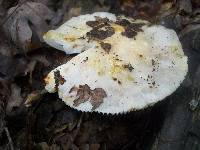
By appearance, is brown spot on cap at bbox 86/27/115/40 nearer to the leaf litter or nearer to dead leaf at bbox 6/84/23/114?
the leaf litter

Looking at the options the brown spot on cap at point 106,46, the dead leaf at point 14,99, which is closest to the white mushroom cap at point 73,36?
the brown spot on cap at point 106,46

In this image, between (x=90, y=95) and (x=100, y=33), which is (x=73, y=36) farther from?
(x=90, y=95)

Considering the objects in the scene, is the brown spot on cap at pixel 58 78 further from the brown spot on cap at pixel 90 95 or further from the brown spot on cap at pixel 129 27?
the brown spot on cap at pixel 129 27

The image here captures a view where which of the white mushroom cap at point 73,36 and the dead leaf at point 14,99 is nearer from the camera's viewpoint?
the white mushroom cap at point 73,36

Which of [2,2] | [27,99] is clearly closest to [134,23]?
[27,99]

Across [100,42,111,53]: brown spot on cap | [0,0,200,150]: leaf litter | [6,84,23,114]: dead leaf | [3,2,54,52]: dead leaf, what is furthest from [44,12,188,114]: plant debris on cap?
[6,84,23,114]: dead leaf
